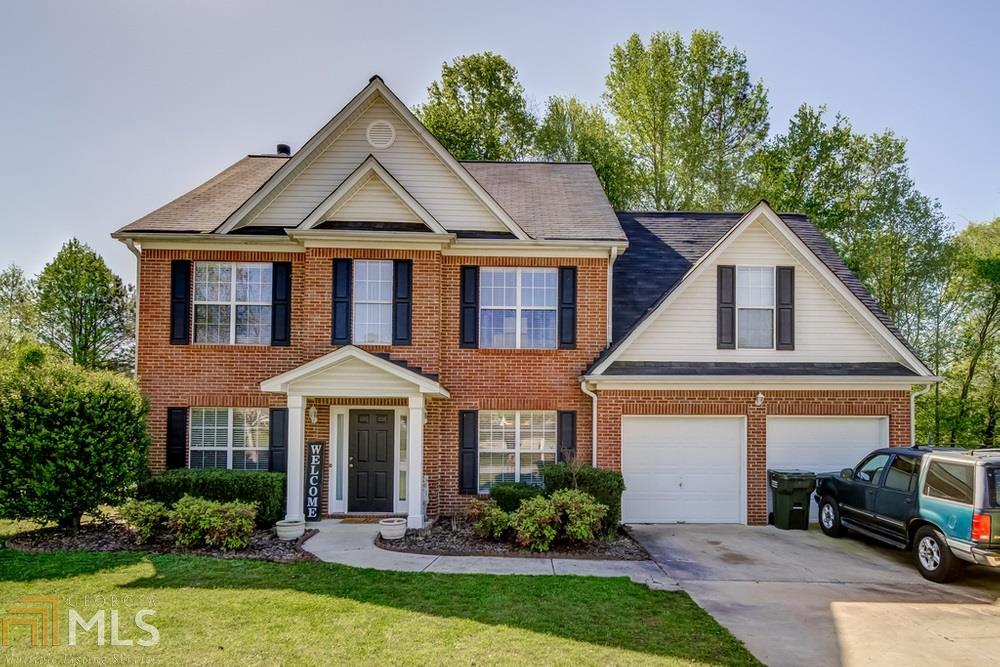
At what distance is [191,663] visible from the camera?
571 centimetres

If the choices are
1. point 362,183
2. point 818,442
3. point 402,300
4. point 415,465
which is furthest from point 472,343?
point 818,442

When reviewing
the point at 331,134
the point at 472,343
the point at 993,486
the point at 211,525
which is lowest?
the point at 211,525

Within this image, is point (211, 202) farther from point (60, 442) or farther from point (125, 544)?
point (125, 544)

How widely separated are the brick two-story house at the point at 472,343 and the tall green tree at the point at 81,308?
20.3 metres

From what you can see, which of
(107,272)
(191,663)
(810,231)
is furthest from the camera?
(107,272)

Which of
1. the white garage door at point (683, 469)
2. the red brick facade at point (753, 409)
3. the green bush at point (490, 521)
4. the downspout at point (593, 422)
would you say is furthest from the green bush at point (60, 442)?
the white garage door at point (683, 469)

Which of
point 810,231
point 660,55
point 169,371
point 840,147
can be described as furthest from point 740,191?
point 169,371

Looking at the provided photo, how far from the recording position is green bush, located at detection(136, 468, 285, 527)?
11383mm

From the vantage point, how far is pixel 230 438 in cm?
1286

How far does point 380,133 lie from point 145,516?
850cm

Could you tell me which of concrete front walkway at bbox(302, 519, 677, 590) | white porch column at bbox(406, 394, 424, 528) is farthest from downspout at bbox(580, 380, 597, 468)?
white porch column at bbox(406, 394, 424, 528)

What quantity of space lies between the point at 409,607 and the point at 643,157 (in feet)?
82.5

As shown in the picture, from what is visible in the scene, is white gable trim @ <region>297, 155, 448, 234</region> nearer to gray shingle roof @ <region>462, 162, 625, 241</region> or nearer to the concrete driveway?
gray shingle roof @ <region>462, 162, 625, 241</region>

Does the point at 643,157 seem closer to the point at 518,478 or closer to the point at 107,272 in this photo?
the point at 518,478
